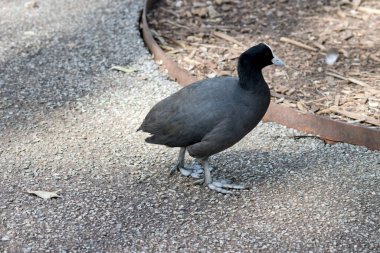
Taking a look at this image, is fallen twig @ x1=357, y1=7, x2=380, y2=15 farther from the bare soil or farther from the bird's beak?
the bird's beak

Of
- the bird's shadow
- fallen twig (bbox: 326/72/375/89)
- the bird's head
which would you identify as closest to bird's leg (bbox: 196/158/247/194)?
the bird's shadow

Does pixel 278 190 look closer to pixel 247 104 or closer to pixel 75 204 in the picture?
pixel 247 104

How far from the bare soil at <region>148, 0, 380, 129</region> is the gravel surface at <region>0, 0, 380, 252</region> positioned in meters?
0.46

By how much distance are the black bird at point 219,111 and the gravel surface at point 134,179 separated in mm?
382

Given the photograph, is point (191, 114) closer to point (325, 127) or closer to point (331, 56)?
point (325, 127)

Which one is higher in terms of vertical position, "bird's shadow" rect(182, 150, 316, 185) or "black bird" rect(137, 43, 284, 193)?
"black bird" rect(137, 43, 284, 193)

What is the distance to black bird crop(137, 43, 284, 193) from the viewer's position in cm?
496

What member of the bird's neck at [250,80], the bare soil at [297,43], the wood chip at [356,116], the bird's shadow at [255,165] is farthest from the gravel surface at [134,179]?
the bird's neck at [250,80]

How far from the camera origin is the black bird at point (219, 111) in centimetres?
496

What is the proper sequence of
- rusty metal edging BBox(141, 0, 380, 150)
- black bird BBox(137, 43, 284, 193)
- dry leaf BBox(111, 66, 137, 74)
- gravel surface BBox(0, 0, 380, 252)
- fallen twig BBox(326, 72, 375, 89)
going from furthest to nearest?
1. dry leaf BBox(111, 66, 137, 74)
2. fallen twig BBox(326, 72, 375, 89)
3. rusty metal edging BBox(141, 0, 380, 150)
4. black bird BBox(137, 43, 284, 193)
5. gravel surface BBox(0, 0, 380, 252)

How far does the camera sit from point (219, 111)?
4.96 meters

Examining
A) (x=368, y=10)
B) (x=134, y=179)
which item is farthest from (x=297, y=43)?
(x=134, y=179)

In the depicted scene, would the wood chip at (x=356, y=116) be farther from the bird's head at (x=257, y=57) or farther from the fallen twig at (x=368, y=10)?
the fallen twig at (x=368, y=10)

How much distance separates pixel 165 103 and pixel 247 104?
2.10 ft
